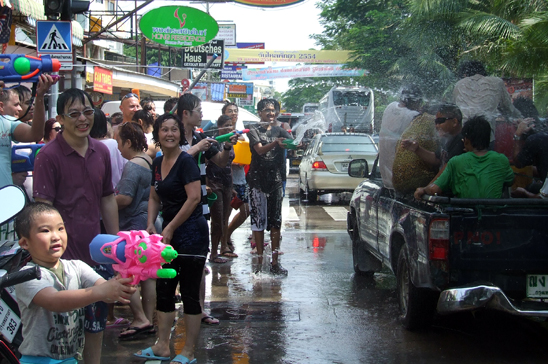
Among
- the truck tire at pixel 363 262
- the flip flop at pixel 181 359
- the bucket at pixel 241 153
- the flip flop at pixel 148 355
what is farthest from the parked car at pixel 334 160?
the flip flop at pixel 181 359

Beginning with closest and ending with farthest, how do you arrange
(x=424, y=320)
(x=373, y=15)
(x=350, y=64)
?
1. (x=424, y=320)
2. (x=373, y=15)
3. (x=350, y=64)

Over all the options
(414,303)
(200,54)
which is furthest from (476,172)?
(200,54)

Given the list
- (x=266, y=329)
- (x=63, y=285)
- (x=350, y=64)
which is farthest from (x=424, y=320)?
(x=350, y=64)

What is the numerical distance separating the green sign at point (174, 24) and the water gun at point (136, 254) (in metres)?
10.1

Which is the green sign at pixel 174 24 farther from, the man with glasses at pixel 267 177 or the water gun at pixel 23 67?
the water gun at pixel 23 67

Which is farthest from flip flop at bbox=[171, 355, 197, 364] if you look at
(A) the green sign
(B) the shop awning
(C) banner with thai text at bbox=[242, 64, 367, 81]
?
(C) banner with thai text at bbox=[242, 64, 367, 81]

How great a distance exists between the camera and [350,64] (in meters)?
38.4

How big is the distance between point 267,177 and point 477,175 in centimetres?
295

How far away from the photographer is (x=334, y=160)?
1484 cm

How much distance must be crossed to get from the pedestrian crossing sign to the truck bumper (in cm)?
640

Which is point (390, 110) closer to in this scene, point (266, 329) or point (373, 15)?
point (266, 329)

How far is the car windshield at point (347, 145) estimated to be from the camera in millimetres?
15117

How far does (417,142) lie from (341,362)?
2018mm

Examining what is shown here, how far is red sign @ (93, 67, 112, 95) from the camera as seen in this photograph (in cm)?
1628
